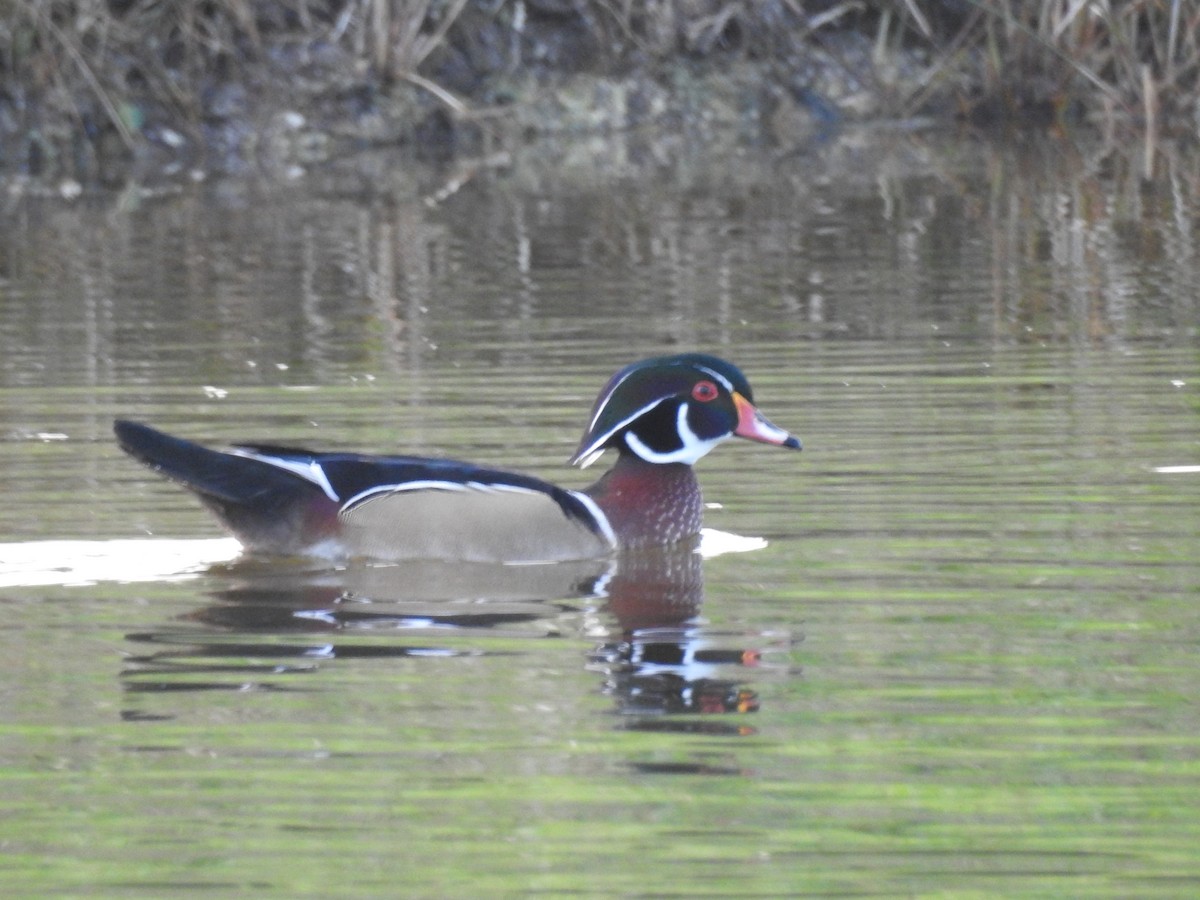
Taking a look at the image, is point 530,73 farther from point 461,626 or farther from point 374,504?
point 461,626

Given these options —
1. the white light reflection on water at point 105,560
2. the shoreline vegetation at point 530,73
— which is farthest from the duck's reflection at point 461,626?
the shoreline vegetation at point 530,73

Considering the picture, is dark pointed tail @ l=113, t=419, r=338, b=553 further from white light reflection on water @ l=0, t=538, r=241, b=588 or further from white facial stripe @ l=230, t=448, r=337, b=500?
white light reflection on water @ l=0, t=538, r=241, b=588

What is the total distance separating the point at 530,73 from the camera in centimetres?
2748

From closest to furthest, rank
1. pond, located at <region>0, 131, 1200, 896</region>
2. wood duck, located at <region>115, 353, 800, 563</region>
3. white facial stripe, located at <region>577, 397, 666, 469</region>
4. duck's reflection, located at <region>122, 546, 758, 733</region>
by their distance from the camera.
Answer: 1. pond, located at <region>0, 131, 1200, 896</region>
2. duck's reflection, located at <region>122, 546, 758, 733</region>
3. wood duck, located at <region>115, 353, 800, 563</region>
4. white facial stripe, located at <region>577, 397, 666, 469</region>

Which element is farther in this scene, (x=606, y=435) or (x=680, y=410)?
(x=680, y=410)

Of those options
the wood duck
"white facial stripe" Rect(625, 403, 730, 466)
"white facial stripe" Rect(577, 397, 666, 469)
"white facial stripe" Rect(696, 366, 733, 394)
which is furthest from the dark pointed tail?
"white facial stripe" Rect(696, 366, 733, 394)

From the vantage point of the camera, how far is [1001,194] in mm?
19953

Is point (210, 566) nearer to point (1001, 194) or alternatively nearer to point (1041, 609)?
point (1041, 609)

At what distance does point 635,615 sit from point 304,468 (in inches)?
47.6

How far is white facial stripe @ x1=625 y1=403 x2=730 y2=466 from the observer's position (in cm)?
816

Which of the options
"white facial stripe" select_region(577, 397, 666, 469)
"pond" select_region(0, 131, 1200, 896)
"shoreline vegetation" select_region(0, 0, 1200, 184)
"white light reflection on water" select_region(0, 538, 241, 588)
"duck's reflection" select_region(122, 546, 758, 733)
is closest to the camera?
"pond" select_region(0, 131, 1200, 896)

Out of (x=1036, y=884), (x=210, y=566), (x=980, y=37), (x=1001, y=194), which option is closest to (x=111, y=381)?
(x=210, y=566)

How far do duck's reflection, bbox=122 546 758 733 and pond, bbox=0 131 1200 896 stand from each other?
0.02 metres

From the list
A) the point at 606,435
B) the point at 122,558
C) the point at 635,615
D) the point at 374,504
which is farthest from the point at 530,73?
the point at 635,615
